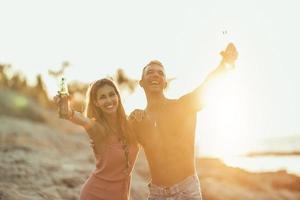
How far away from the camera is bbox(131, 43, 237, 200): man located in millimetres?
5027

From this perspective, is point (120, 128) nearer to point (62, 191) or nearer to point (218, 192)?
point (62, 191)

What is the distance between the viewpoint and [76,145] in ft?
82.0

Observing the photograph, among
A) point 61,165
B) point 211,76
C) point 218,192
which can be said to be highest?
point 211,76

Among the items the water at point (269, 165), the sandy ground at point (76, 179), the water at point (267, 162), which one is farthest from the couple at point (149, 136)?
the water at point (269, 165)

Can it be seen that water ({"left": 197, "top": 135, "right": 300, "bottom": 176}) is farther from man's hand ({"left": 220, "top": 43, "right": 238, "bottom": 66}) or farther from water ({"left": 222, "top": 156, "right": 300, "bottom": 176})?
man's hand ({"left": 220, "top": 43, "right": 238, "bottom": 66})

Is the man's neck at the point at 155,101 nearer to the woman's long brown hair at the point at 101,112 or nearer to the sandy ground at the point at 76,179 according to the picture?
the woman's long brown hair at the point at 101,112

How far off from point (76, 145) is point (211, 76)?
20.3m

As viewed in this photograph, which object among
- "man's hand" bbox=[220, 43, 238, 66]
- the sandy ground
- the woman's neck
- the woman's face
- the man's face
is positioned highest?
"man's hand" bbox=[220, 43, 238, 66]

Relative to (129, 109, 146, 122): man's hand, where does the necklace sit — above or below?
below

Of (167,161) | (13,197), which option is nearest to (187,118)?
(167,161)

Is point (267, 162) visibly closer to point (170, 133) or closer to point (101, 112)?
point (170, 133)

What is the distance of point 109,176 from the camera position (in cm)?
488

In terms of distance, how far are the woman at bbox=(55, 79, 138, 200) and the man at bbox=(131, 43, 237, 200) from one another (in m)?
0.20

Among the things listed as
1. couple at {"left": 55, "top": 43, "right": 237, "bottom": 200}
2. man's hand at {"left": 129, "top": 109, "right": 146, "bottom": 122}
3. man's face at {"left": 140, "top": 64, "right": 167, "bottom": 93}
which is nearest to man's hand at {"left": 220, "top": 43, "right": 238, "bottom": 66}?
couple at {"left": 55, "top": 43, "right": 237, "bottom": 200}
